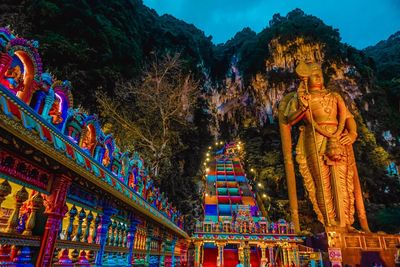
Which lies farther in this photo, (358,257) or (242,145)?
(242,145)

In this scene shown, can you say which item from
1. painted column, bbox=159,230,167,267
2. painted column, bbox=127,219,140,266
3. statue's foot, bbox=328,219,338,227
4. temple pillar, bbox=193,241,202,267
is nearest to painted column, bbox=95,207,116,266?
painted column, bbox=127,219,140,266

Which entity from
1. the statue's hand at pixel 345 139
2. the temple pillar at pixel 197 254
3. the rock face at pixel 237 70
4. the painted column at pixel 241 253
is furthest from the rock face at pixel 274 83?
the temple pillar at pixel 197 254

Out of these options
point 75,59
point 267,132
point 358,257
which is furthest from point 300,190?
point 75,59

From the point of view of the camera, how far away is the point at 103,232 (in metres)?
3.09

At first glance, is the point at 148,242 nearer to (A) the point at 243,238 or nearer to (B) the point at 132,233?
(B) the point at 132,233

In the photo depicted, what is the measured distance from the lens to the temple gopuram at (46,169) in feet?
5.64

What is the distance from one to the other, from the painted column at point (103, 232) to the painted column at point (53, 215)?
0.90 metres

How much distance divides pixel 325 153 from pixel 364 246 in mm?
3625

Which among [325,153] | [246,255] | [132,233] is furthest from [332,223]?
[132,233]

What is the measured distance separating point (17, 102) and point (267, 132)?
25.4 metres

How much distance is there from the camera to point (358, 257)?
7.93 meters

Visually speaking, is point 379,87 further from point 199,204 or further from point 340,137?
point 199,204

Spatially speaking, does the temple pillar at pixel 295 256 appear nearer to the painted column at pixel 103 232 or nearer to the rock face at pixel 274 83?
the painted column at pixel 103 232

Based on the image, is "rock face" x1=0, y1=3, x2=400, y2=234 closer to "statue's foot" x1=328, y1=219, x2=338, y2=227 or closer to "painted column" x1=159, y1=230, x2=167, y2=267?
"statue's foot" x1=328, y1=219, x2=338, y2=227
